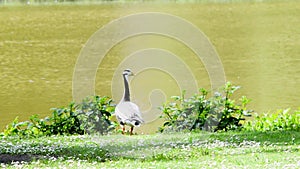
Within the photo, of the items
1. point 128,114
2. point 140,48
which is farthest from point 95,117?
point 140,48

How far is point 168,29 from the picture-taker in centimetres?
3025

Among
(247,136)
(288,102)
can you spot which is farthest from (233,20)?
(247,136)

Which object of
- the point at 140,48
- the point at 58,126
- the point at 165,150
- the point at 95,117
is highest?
the point at 140,48

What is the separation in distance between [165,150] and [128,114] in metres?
2.10

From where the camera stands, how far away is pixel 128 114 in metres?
10.9

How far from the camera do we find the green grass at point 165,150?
788cm

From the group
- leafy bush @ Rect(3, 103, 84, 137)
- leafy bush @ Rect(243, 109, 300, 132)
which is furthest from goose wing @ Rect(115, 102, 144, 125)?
leafy bush @ Rect(243, 109, 300, 132)

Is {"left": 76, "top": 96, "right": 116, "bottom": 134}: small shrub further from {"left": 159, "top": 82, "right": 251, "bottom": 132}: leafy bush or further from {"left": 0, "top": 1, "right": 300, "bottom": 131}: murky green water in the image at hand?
{"left": 0, "top": 1, "right": 300, "bottom": 131}: murky green water

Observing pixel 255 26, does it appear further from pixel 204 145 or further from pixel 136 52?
pixel 204 145

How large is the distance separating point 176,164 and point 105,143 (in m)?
2.01

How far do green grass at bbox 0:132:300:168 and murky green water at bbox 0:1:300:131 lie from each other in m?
3.32

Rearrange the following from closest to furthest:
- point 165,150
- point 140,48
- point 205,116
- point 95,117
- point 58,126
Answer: point 165,150 < point 205,116 < point 95,117 < point 58,126 < point 140,48

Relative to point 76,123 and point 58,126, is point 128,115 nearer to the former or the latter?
point 76,123

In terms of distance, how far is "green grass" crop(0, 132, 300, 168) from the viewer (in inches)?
310
